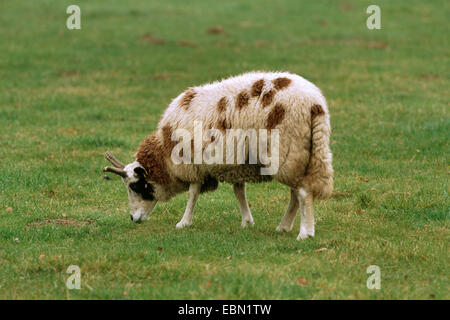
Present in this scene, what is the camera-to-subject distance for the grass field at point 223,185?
729 cm

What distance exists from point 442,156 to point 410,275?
528 centimetres

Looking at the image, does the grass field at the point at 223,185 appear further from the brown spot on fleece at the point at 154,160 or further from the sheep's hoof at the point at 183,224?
the brown spot on fleece at the point at 154,160

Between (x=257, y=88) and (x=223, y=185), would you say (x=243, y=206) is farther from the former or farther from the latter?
(x=223, y=185)

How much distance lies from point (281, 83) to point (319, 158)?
1006 millimetres

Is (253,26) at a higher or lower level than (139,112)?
higher

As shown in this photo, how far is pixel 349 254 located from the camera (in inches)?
311

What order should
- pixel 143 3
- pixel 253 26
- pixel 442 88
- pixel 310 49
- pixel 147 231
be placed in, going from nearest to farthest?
pixel 147 231
pixel 442 88
pixel 310 49
pixel 253 26
pixel 143 3

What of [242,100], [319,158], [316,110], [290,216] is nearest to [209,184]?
[290,216]

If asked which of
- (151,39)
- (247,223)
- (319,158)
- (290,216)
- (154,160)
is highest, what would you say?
(151,39)

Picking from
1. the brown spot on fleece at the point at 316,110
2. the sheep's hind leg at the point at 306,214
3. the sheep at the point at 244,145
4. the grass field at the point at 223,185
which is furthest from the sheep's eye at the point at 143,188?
the brown spot on fleece at the point at 316,110

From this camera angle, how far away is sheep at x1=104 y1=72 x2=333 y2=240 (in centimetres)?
822

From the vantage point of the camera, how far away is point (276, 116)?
8242mm
